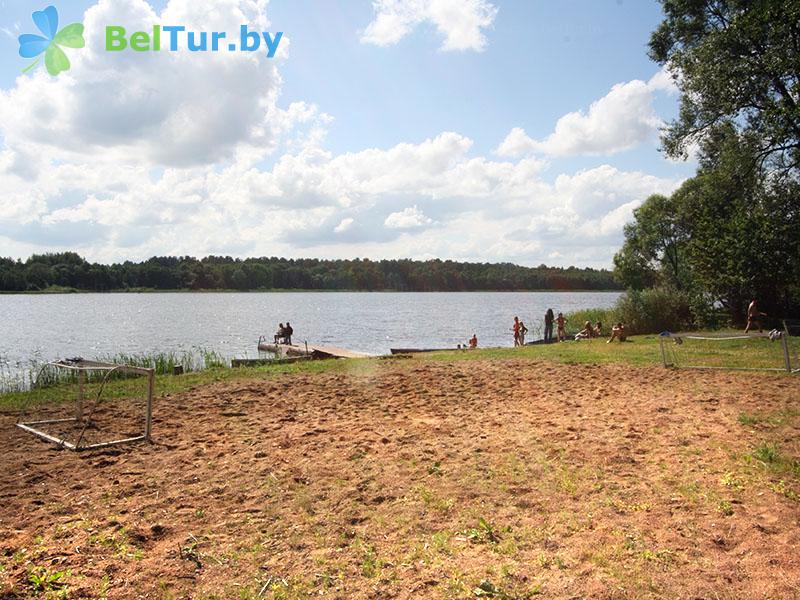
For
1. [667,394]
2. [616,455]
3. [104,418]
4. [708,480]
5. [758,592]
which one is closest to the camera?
[758,592]

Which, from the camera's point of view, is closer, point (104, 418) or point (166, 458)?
point (166, 458)

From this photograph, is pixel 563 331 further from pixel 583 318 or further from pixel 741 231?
pixel 583 318

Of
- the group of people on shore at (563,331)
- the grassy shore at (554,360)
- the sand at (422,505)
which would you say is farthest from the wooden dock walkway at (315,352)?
the sand at (422,505)

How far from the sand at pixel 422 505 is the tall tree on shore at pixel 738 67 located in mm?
13864

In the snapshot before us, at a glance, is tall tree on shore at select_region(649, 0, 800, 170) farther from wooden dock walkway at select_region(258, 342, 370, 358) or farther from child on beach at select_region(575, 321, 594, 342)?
wooden dock walkway at select_region(258, 342, 370, 358)

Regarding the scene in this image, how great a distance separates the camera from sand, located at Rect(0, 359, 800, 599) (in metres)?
4.43

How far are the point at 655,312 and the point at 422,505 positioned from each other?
28732 mm

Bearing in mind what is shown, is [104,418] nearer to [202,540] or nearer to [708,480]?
[202,540]

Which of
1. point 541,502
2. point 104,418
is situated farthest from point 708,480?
point 104,418

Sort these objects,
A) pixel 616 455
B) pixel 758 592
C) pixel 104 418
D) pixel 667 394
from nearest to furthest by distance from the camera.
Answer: pixel 758 592, pixel 616 455, pixel 104 418, pixel 667 394

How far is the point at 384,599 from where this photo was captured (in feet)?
13.6

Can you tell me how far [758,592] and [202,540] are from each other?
454cm

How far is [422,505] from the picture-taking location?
590cm

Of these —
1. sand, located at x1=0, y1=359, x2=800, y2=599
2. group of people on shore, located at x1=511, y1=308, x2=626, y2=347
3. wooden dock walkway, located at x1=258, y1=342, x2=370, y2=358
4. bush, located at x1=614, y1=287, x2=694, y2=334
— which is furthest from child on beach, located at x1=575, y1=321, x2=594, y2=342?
sand, located at x1=0, y1=359, x2=800, y2=599
